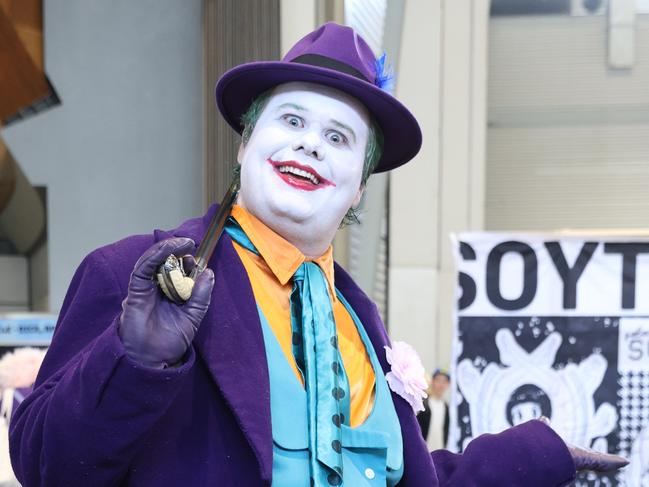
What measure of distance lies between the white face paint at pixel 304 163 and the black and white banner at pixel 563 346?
6.33 feet

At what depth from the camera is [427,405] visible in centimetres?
548

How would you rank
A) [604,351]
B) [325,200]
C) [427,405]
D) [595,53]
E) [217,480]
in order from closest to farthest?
[217,480] < [325,200] < [604,351] < [427,405] < [595,53]

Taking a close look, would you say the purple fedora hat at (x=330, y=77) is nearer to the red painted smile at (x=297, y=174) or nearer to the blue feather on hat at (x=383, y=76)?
the blue feather on hat at (x=383, y=76)

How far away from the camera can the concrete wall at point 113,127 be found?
7750 mm

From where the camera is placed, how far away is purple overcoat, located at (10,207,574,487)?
1115 mm

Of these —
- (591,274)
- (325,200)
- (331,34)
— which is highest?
(331,34)

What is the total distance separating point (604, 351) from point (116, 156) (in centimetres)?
550

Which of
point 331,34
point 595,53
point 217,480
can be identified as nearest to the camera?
point 217,480

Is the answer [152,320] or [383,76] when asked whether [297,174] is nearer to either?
[383,76]

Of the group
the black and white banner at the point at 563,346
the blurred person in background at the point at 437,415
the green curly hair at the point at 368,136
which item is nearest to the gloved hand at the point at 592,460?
the green curly hair at the point at 368,136

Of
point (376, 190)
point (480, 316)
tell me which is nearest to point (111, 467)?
point (480, 316)

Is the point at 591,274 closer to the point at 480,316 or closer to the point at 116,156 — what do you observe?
the point at 480,316

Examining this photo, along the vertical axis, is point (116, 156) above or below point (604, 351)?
above

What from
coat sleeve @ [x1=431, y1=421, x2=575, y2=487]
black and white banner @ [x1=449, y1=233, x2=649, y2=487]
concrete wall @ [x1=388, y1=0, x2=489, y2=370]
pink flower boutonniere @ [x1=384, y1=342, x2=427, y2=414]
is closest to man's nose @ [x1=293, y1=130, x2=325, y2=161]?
pink flower boutonniere @ [x1=384, y1=342, x2=427, y2=414]
